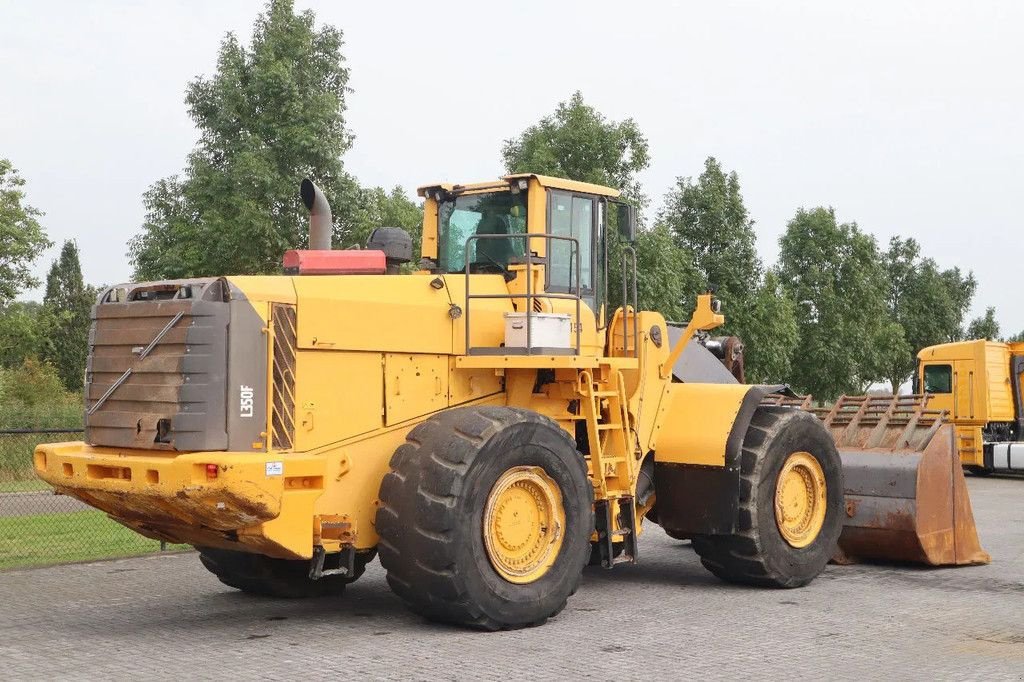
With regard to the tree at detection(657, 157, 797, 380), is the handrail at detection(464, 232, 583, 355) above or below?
below

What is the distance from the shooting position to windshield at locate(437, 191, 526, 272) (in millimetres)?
10812

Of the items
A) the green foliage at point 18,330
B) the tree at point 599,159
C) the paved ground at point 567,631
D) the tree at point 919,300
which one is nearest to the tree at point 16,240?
the green foliage at point 18,330

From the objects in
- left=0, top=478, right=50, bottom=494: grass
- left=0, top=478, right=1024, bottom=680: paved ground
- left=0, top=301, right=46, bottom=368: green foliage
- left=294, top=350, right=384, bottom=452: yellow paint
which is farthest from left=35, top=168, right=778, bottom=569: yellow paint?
left=0, top=301, right=46, bottom=368: green foliage

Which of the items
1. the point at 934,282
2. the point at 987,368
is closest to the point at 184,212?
the point at 987,368

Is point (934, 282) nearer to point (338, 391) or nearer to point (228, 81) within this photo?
point (228, 81)

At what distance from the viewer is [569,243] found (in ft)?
36.2

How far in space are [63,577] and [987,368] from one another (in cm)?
2290

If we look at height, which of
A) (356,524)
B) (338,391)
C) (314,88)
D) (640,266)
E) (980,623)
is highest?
(314,88)

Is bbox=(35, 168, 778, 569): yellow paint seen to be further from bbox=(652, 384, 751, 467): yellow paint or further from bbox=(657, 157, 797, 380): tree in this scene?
bbox=(657, 157, 797, 380): tree

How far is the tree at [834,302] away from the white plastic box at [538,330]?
2042 inches

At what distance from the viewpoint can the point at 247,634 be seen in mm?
9102

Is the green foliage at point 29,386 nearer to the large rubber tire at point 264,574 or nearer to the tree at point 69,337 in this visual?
the tree at point 69,337

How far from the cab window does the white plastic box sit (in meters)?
0.65

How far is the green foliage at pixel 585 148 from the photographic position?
35781 mm
